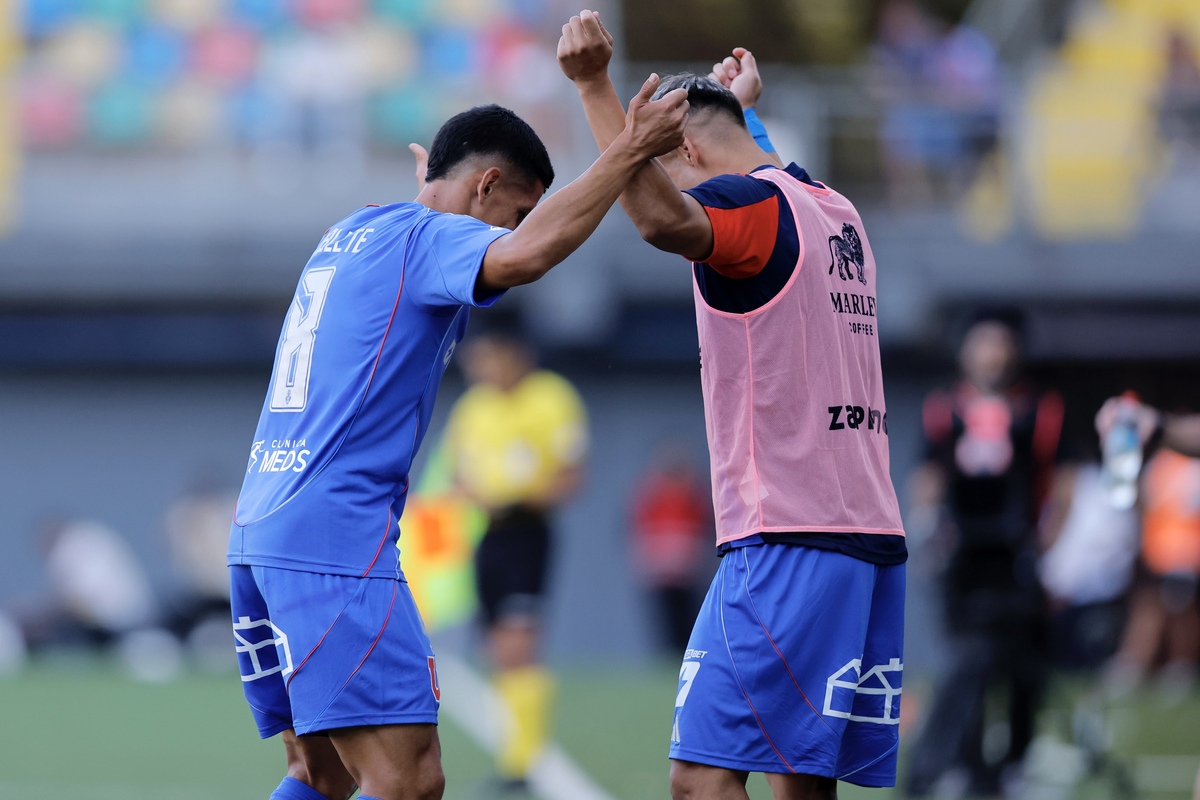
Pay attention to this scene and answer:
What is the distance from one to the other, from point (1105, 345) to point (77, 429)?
472 inches

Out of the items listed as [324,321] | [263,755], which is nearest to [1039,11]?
[263,755]

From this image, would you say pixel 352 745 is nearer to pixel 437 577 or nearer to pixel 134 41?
pixel 437 577

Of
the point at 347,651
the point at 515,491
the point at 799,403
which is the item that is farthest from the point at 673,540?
the point at 347,651

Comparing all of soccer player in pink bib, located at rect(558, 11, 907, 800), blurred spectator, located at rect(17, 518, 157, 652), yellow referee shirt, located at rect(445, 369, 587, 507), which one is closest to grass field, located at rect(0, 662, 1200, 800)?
yellow referee shirt, located at rect(445, 369, 587, 507)

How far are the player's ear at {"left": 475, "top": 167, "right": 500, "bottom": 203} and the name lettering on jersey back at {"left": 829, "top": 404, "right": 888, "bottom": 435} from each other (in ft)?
3.56

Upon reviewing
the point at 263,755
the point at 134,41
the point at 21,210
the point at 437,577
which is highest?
the point at 134,41

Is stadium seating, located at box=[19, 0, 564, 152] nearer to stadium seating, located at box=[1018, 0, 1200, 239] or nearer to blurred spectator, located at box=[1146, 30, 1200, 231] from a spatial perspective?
stadium seating, located at box=[1018, 0, 1200, 239]

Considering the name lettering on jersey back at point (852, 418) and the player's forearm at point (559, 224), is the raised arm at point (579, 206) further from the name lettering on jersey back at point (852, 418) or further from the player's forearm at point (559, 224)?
the name lettering on jersey back at point (852, 418)

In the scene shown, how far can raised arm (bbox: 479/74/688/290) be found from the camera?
363 cm

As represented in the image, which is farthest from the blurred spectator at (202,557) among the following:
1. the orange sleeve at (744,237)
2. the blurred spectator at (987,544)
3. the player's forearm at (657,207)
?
the player's forearm at (657,207)

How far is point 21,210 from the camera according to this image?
17641 millimetres

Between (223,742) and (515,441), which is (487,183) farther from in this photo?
(223,742)

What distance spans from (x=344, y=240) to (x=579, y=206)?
796 mm

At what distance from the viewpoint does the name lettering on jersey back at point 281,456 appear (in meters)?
3.95
